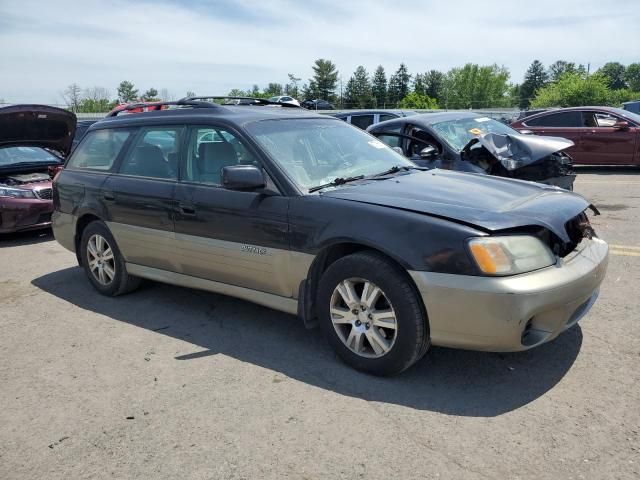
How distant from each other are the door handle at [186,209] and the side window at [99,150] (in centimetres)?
121

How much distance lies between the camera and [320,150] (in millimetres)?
4250

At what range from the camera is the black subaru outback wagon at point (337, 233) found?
10.1ft

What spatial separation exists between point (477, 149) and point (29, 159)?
6.99m

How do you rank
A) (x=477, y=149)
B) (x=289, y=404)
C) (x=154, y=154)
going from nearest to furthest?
(x=289, y=404)
(x=154, y=154)
(x=477, y=149)

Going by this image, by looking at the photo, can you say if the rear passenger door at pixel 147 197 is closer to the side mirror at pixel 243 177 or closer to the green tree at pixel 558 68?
the side mirror at pixel 243 177

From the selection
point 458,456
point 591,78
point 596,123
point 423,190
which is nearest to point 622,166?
point 596,123

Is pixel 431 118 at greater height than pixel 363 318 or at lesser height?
greater

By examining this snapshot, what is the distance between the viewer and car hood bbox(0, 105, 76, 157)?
7.97 metres

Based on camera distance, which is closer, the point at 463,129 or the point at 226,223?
the point at 226,223

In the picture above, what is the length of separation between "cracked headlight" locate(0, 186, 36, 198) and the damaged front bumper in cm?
681

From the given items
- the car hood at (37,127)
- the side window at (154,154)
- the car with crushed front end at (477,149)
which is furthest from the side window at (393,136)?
the car hood at (37,127)

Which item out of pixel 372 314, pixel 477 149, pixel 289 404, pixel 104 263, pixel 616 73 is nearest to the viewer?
pixel 289 404

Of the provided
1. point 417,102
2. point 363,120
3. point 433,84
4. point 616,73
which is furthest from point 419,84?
point 363,120

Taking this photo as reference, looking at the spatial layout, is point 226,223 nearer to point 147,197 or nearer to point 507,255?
point 147,197
